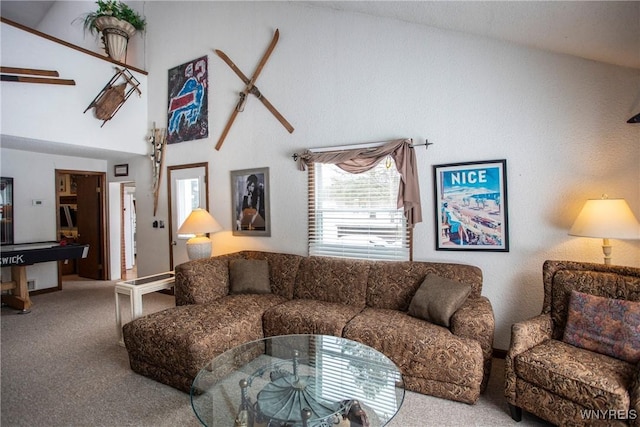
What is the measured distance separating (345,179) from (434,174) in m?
0.99

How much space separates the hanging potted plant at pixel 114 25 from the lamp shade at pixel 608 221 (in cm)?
631

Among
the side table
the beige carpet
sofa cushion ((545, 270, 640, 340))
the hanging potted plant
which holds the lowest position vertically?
the beige carpet

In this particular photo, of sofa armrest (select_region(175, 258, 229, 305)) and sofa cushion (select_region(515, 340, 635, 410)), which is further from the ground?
sofa armrest (select_region(175, 258, 229, 305))

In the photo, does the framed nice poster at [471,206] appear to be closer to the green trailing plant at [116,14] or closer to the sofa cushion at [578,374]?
the sofa cushion at [578,374]

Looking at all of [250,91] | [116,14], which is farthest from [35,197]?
[250,91]

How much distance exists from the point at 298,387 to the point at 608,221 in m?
2.37

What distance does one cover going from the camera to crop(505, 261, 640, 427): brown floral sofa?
67.6 inches

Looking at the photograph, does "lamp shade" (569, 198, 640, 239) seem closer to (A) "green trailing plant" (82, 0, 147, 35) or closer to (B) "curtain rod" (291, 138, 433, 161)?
(B) "curtain rod" (291, 138, 433, 161)

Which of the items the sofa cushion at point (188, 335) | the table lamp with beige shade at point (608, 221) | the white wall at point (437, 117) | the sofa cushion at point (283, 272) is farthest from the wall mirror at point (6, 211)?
the table lamp with beige shade at point (608, 221)

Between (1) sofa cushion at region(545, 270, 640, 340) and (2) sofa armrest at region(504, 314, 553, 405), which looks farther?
(1) sofa cushion at region(545, 270, 640, 340)

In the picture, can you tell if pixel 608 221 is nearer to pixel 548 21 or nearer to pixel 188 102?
pixel 548 21

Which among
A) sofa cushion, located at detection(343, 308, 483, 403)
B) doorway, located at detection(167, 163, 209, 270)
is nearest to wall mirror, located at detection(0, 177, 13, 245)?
doorway, located at detection(167, 163, 209, 270)

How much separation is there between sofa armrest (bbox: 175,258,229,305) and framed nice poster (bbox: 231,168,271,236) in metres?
0.97

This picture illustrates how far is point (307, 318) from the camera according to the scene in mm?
2793
